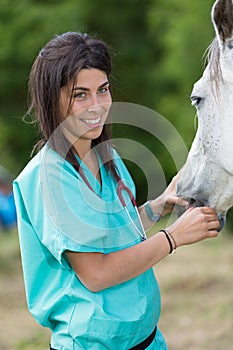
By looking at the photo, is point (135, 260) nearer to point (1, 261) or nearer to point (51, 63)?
point (51, 63)

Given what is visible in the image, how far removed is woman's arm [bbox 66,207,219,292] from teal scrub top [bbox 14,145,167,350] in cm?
4

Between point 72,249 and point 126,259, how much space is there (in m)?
0.18

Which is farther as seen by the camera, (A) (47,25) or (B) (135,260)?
(A) (47,25)

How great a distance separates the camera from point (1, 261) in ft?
24.2

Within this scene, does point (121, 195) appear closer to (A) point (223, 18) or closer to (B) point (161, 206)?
(B) point (161, 206)

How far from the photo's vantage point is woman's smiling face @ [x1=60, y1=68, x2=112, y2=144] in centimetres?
219

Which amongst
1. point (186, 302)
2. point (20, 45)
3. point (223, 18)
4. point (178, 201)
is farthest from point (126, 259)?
point (20, 45)

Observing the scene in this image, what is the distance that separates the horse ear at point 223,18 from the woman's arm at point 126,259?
1.99ft

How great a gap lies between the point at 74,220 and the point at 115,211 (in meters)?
0.22

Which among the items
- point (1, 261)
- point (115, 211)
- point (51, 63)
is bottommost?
point (1, 261)

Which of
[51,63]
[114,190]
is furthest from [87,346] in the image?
[51,63]

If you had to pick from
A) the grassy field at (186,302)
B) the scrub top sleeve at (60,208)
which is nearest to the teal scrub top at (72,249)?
the scrub top sleeve at (60,208)

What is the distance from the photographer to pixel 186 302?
5.26 metres

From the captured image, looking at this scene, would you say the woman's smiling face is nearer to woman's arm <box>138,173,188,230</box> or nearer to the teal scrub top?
the teal scrub top
